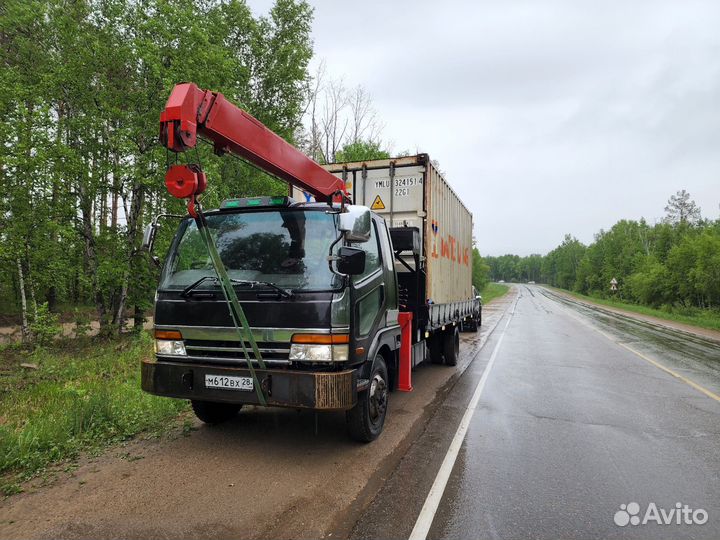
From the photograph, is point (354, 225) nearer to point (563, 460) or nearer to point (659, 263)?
point (563, 460)

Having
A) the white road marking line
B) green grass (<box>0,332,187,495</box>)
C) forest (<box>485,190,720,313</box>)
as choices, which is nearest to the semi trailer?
the white road marking line

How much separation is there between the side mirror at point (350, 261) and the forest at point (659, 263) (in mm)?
35086

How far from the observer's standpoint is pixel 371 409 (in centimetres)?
452

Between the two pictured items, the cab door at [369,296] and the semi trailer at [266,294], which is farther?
the cab door at [369,296]

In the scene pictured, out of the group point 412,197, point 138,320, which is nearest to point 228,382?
point 412,197

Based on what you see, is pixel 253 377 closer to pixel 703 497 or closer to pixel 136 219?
pixel 703 497

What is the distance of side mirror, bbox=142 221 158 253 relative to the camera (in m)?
4.01

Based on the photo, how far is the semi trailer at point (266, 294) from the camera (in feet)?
11.9

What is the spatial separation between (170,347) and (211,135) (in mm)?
2038

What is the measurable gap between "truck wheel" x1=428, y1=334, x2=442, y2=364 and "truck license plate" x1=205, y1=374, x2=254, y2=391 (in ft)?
18.8

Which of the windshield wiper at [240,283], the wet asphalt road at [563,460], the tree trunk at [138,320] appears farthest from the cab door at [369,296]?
the tree trunk at [138,320]

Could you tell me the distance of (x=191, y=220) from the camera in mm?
4480

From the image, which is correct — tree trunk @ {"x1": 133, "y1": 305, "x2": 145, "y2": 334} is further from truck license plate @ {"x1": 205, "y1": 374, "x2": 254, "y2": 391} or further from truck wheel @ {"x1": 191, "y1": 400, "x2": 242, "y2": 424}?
truck license plate @ {"x1": 205, "y1": 374, "x2": 254, "y2": 391}

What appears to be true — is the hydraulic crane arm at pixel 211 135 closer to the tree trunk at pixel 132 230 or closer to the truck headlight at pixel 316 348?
the truck headlight at pixel 316 348
